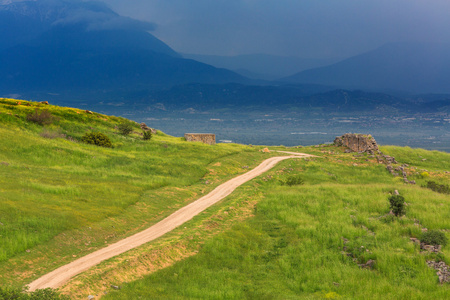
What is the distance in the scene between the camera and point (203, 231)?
2486cm

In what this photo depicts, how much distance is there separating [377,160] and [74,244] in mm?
55400

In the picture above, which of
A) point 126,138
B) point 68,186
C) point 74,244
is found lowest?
point 74,244

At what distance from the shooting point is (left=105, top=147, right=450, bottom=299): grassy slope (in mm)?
17453

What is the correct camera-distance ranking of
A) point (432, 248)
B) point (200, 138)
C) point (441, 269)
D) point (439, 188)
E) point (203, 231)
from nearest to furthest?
point (441, 269) < point (432, 248) < point (203, 231) < point (439, 188) < point (200, 138)

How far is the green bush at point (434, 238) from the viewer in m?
21.7

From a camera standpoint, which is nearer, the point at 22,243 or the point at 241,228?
the point at 22,243

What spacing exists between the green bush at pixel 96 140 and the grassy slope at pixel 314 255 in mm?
26596

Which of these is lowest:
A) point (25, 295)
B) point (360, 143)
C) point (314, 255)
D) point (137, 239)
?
point (314, 255)

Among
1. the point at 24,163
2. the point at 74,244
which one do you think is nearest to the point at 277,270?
the point at 74,244

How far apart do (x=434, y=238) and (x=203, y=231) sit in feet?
49.7

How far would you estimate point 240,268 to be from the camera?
20781 mm

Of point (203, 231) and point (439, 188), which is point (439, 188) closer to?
point (439, 188)

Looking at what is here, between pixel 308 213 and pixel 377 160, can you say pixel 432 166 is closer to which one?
pixel 377 160

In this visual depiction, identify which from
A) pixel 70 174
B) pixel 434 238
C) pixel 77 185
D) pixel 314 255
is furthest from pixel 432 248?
pixel 70 174
